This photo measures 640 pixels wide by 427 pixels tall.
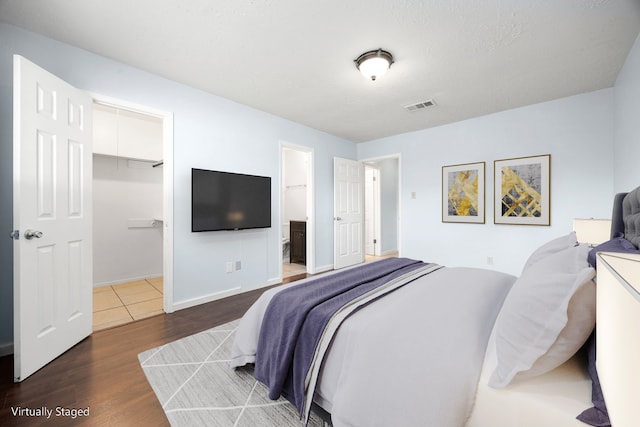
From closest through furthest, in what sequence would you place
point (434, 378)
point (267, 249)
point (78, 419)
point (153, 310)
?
point (434, 378) → point (78, 419) → point (153, 310) → point (267, 249)

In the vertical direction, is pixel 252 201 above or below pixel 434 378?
above

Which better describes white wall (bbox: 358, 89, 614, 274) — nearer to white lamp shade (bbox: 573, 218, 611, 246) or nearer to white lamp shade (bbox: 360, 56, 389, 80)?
white lamp shade (bbox: 573, 218, 611, 246)

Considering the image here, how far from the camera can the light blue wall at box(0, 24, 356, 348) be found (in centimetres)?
208

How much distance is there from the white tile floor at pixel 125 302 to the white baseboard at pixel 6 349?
51cm

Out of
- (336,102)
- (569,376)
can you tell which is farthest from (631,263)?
(336,102)

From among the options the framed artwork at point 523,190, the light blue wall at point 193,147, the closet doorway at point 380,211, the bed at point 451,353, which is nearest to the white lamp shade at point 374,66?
the light blue wall at point 193,147

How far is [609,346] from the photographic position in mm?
445

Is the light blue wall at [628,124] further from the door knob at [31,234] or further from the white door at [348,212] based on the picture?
the door knob at [31,234]

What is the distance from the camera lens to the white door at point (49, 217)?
1763mm

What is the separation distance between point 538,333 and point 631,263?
1.83 feet

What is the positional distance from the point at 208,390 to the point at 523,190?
4317mm

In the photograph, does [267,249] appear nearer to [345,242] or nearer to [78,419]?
[345,242]

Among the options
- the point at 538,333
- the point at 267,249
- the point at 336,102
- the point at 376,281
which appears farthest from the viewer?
the point at 267,249

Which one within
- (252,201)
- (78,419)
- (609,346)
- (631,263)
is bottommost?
(78,419)
